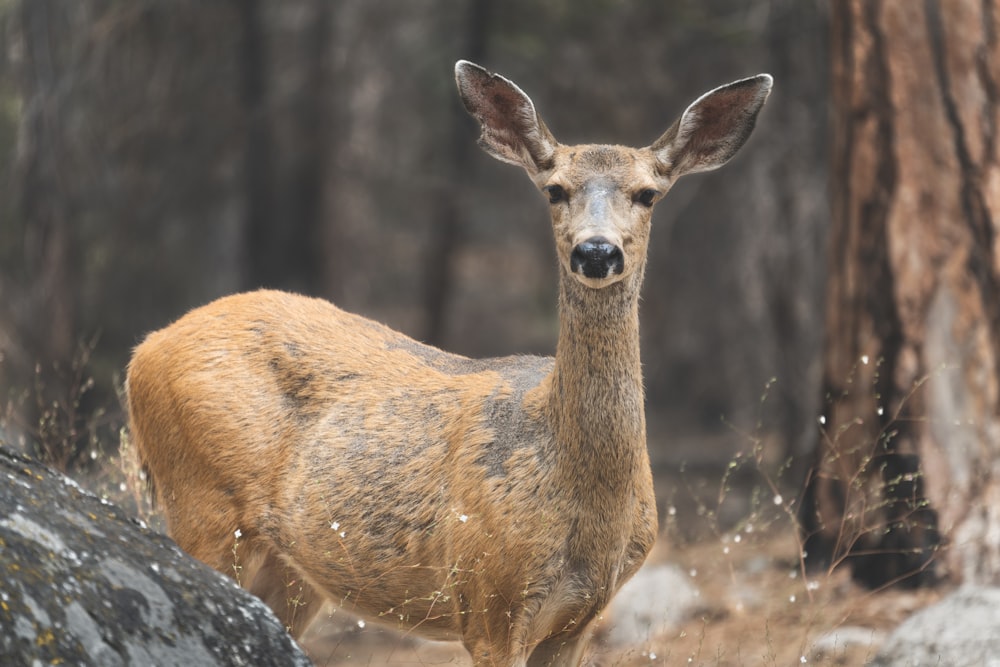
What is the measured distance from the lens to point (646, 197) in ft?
16.7

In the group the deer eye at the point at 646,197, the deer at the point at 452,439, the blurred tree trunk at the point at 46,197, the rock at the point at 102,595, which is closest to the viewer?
the rock at the point at 102,595

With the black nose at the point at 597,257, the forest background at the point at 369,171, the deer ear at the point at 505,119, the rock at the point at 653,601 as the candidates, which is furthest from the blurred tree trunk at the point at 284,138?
the black nose at the point at 597,257

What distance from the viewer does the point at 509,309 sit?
26.4 m

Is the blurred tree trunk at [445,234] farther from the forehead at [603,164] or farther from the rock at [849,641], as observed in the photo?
the forehead at [603,164]

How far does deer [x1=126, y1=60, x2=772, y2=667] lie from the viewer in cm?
485

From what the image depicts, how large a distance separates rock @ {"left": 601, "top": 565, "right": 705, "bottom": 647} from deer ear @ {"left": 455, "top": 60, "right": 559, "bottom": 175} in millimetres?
3634

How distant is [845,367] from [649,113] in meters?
9.30

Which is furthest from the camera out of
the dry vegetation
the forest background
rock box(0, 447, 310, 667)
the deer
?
the forest background

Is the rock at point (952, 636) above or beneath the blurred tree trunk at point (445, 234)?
beneath

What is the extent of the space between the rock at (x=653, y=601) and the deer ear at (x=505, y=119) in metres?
3.63

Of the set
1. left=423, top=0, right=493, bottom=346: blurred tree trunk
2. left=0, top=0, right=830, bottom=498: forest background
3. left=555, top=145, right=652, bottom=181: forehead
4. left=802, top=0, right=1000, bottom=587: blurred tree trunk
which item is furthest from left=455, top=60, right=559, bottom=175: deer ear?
left=423, top=0, right=493, bottom=346: blurred tree trunk

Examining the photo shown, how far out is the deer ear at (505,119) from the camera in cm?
536

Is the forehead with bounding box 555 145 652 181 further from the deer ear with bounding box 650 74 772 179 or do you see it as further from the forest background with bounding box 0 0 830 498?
the forest background with bounding box 0 0 830 498

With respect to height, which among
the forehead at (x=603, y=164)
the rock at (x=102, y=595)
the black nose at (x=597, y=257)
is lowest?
the rock at (x=102, y=595)
